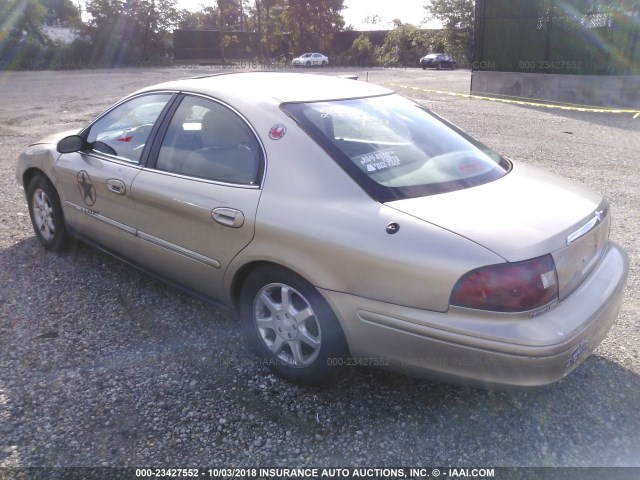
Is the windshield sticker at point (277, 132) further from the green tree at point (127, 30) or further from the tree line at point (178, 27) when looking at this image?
the green tree at point (127, 30)

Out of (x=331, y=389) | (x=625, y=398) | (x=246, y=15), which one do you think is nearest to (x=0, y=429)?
(x=331, y=389)

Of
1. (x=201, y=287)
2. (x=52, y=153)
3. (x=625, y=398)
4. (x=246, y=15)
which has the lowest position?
(x=625, y=398)

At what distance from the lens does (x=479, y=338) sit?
2391 millimetres

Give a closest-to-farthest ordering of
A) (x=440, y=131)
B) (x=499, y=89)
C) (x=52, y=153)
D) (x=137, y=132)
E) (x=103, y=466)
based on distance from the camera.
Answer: (x=103, y=466) → (x=440, y=131) → (x=137, y=132) → (x=52, y=153) → (x=499, y=89)

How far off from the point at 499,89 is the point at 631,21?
427 cm

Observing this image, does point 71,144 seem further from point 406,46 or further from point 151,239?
point 406,46

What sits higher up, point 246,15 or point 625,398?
point 246,15

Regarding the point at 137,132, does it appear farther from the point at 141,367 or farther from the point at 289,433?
the point at 289,433

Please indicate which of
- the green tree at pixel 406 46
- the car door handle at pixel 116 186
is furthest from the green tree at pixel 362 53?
the car door handle at pixel 116 186

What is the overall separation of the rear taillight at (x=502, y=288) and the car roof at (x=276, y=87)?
5.06ft

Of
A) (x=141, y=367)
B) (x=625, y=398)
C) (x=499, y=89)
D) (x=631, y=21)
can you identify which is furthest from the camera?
(x=499, y=89)

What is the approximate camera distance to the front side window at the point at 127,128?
3.93m

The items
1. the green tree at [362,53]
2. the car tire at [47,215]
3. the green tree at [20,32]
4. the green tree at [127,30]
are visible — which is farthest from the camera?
the green tree at [362,53]

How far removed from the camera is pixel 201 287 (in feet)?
11.5
